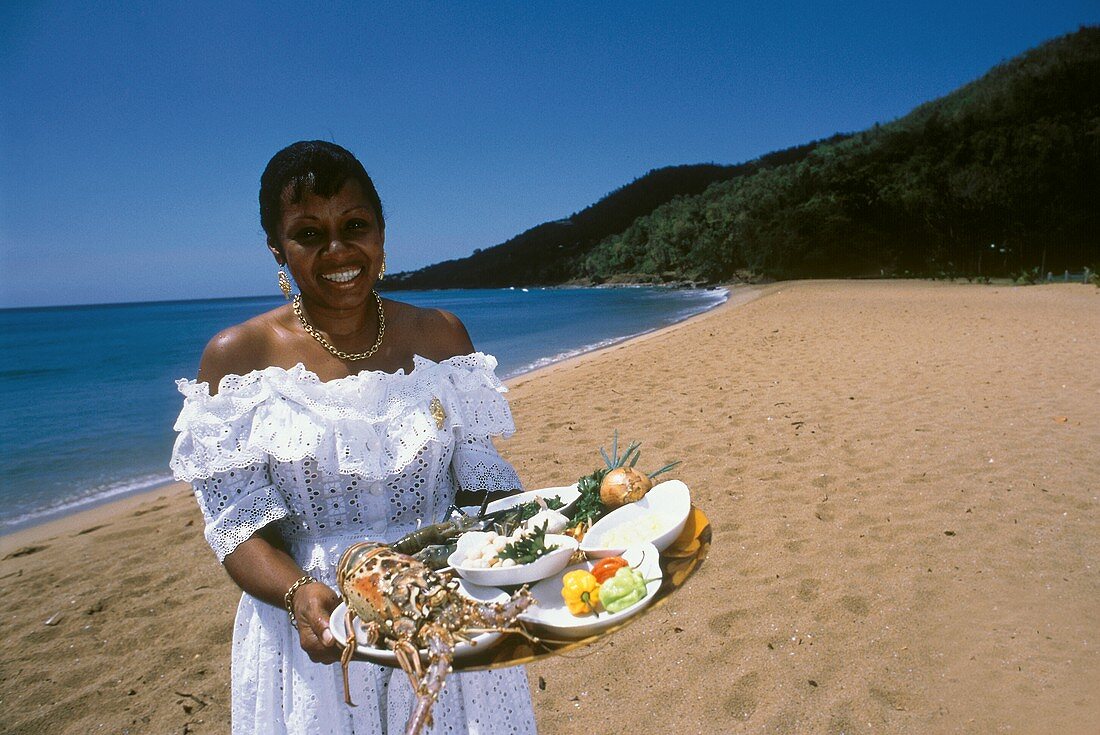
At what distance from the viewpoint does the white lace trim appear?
1.45 meters

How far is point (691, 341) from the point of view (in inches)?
576

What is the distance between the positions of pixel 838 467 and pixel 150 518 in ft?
22.6

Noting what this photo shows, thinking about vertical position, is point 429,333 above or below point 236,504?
above

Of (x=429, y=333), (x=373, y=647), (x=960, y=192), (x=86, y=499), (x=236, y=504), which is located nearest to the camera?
(x=373, y=647)

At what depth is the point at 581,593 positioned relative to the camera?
4.33 feet

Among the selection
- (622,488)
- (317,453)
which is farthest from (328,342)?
(622,488)

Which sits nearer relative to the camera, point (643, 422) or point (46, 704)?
point (46, 704)

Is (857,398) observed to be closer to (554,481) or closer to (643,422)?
(643,422)

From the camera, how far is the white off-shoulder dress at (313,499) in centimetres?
144

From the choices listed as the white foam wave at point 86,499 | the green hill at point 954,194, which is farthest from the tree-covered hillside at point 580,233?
the white foam wave at point 86,499

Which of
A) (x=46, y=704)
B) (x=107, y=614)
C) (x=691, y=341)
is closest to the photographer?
(x=46, y=704)

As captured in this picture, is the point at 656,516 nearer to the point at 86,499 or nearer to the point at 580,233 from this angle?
the point at 86,499

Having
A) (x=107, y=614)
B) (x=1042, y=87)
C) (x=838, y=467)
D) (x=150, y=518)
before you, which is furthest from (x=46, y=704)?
(x=1042, y=87)

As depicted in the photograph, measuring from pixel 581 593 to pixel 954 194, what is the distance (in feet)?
143
